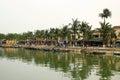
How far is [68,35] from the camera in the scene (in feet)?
392

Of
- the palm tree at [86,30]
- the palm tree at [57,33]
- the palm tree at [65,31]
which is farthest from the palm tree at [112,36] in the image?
the palm tree at [57,33]

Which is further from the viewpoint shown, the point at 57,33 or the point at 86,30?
the point at 57,33

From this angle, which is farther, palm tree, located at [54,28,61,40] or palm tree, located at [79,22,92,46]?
palm tree, located at [54,28,61,40]

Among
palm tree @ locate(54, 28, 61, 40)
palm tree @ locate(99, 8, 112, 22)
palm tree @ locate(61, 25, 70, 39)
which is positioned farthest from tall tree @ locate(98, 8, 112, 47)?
palm tree @ locate(54, 28, 61, 40)

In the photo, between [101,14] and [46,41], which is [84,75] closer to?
[101,14]

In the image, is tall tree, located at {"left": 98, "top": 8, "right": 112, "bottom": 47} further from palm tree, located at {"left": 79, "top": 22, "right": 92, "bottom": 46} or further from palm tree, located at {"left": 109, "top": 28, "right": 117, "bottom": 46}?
palm tree, located at {"left": 79, "top": 22, "right": 92, "bottom": 46}

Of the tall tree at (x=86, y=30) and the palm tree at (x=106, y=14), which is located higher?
the palm tree at (x=106, y=14)

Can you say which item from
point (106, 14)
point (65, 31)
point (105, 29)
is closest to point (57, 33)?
point (65, 31)

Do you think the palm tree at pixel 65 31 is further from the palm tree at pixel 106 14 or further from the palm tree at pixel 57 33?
the palm tree at pixel 106 14

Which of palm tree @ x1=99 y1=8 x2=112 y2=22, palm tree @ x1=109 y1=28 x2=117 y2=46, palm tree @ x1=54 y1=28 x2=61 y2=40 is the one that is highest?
palm tree @ x1=99 y1=8 x2=112 y2=22

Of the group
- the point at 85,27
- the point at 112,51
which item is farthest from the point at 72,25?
the point at 112,51

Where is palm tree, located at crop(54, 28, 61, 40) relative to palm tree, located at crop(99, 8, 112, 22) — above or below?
below

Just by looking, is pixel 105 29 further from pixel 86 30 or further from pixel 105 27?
pixel 86 30

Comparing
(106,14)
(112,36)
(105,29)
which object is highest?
(106,14)
